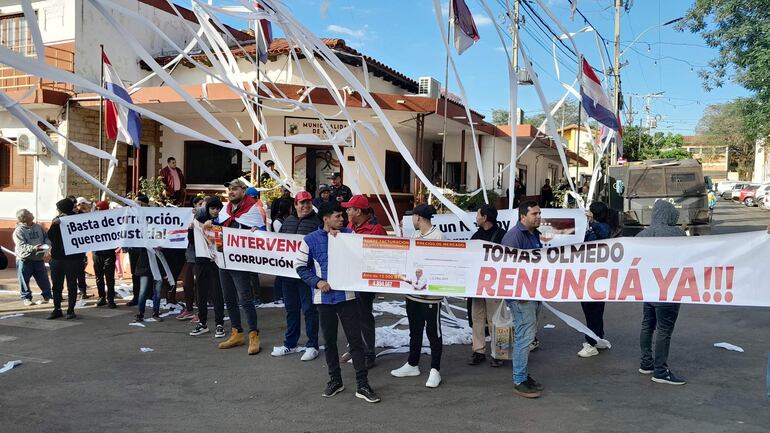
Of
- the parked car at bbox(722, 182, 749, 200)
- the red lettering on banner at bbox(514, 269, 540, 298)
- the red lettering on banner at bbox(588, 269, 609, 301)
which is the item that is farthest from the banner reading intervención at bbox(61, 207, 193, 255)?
the parked car at bbox(722, 182, 749, 200)

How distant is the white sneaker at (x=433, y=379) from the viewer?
527cm

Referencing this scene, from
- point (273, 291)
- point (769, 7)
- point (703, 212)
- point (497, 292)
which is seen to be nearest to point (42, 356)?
point (273, 291)

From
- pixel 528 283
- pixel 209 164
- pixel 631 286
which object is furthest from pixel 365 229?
pixel 209 164

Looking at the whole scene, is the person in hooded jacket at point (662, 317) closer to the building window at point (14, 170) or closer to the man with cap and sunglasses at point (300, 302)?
the man with cap and sunglasses at point (300, 302)

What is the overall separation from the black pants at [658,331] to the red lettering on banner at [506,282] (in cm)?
129

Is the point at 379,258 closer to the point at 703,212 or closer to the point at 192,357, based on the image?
the point at 192,357

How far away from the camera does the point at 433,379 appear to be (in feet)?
17.4

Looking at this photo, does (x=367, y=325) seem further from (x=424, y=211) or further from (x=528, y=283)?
(x=528, y=283)

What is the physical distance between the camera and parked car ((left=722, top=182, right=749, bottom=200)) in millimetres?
51094

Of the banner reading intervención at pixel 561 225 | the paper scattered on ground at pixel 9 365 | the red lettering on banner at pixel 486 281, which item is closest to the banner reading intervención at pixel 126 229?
the paper scattered on ground at pixel 9 365

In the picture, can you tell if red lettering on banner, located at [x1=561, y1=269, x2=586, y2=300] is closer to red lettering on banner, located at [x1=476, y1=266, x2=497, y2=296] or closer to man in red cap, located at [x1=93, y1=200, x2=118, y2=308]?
red lettering on banner, located at [x1=476, y1=266, x2=497, y2=296]

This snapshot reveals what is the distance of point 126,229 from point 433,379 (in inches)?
211

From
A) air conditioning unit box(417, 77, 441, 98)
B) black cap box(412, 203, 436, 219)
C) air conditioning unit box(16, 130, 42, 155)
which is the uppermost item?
air conditioning unit box(417, 77, 441, 98)

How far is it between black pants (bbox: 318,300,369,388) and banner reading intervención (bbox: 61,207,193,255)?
3.90m
